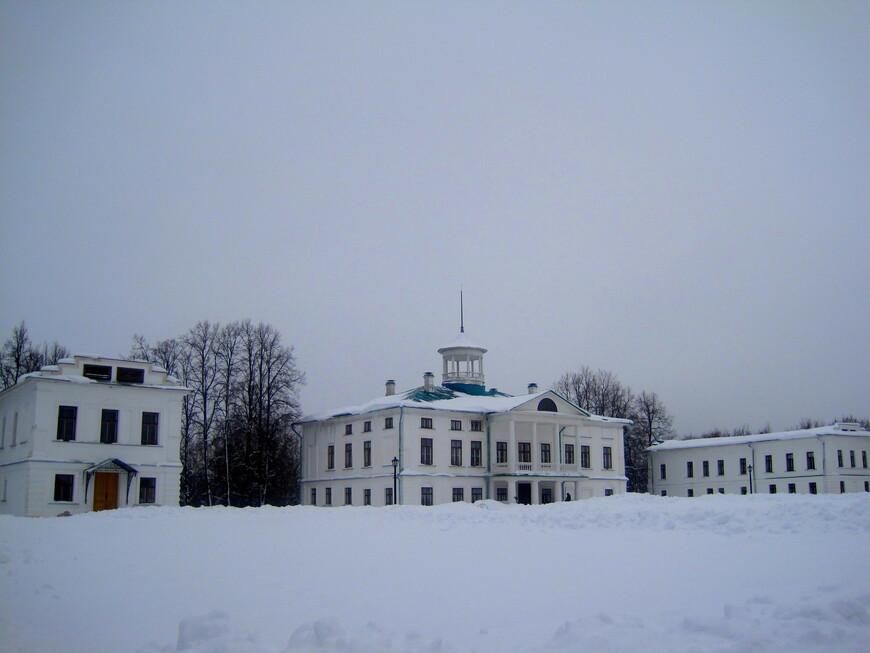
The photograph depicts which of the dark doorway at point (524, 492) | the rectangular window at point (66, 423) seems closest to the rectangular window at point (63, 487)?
the rectangular window at point (66, 423)

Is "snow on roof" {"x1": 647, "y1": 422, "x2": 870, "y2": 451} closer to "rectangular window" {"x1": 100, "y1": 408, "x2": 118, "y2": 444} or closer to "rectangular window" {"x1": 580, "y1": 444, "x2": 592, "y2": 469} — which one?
"rectangular window" {"x1": 580, "y1": 444, "x2": 592, "y2": 469}

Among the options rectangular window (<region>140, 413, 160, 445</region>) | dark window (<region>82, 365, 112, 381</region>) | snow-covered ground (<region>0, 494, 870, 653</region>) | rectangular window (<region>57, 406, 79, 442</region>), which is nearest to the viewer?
snow-covered ground (<region>0, 494, 870, 653</region>)

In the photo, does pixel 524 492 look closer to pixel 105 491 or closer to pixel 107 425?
pixel 105 491

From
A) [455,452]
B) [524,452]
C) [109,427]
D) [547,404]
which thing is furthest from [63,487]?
[547,404]

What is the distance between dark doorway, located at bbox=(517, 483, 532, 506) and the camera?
51812 millimetres

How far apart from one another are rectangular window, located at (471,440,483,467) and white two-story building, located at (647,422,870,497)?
22.2 m

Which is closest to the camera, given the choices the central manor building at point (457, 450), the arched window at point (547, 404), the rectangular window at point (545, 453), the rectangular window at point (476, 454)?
the central manor building at point (457, 450)

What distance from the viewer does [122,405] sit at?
37688mm

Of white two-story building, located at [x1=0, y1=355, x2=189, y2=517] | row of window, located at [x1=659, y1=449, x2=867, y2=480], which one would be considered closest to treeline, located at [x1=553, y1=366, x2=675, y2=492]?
row of window, located at [x1=659, y1=449, x2=867, y2=480]

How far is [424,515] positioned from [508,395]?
35967 millimetres

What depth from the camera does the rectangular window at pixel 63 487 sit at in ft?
117

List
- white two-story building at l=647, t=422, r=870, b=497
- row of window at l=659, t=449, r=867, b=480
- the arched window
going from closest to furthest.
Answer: the arched window
white two-story building at l=647, t=422, r=870, b=497
row of window at l=659, t=449, r=867, b=480

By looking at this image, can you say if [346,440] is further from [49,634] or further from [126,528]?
[49,634]

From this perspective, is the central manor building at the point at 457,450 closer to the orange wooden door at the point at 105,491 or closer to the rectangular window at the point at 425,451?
the rectangular window at the point at 425,451
